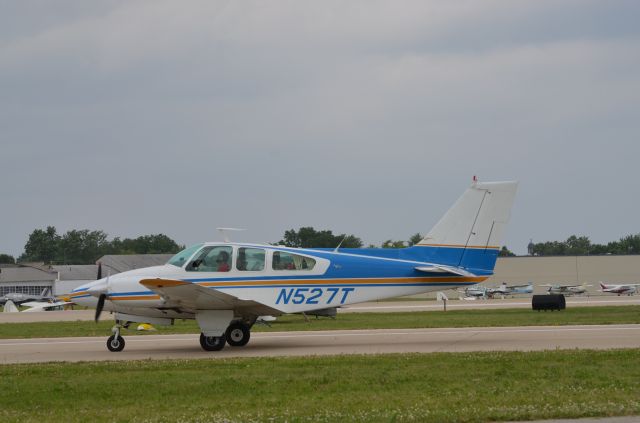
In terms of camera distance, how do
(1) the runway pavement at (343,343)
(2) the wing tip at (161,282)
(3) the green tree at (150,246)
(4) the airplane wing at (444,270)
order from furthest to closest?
(3) the green tree at (150,246)
(4) the airplane wing at (444,270)
(1) the runway pavement at (343,343)
(2) the wing tip at (161,282)

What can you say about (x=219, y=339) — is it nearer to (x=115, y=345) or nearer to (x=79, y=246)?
(x=115, y=345)

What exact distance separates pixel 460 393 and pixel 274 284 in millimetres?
8461

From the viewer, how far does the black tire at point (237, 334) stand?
68.1 feet

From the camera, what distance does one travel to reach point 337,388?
511 inches

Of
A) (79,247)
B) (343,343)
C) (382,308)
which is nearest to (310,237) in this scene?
(382,308)

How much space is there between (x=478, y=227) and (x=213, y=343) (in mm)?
6889

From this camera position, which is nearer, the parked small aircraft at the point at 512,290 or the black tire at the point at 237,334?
the black tire at the point at 237,334

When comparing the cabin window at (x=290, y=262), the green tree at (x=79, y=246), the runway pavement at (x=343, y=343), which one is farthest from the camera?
the green tree at (x=79, y=246)

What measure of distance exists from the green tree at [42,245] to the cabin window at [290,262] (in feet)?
502

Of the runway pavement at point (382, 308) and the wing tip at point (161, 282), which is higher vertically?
the wing tip at point (161, 282)

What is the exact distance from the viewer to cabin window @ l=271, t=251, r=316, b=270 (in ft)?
65.8

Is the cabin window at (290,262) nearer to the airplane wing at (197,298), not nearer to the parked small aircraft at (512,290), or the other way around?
the airplane wing at (197,298)

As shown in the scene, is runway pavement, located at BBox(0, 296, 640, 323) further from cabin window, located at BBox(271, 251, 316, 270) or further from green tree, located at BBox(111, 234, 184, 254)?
green tree, located at BBox(111, 234, 184, 254)

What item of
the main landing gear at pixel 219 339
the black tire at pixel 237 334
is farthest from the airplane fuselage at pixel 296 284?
the black tire at pixel 237 334
